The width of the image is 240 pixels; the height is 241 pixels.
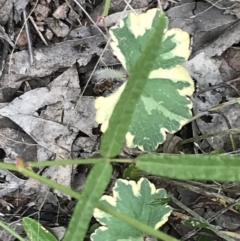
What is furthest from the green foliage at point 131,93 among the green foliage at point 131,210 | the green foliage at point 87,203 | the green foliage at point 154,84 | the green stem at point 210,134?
the green stem at point 210,134

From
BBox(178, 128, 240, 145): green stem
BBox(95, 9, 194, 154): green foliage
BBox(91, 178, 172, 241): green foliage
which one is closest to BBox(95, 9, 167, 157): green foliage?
BBox(95, 9, 194, 154): green foliage

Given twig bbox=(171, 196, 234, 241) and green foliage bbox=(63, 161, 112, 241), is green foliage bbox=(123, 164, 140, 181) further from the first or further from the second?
green foliage bbox=(63, 161, 112, 241)

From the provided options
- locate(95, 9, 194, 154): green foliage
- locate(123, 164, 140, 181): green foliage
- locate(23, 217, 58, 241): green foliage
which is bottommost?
locate(23, 217, 58, 241): green foliage

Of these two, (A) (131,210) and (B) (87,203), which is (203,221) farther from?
(B) (87,203)

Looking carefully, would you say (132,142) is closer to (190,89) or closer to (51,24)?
(190,89)

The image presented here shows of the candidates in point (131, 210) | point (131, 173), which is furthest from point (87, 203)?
point (131, 173)

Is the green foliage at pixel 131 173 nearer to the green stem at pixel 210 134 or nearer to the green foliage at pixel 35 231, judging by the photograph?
the green stem at pixel 210 134

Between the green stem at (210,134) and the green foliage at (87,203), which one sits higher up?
the green foliage at (87,203)
